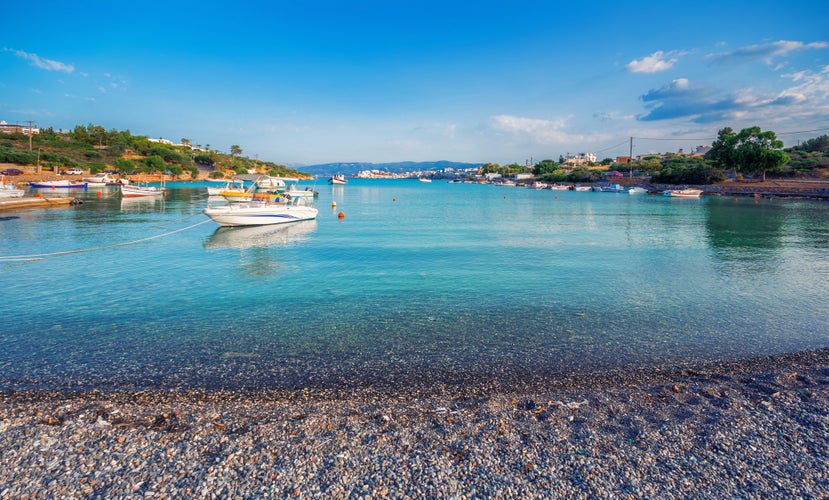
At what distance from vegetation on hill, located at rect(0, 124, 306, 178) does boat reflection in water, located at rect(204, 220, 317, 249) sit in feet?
271

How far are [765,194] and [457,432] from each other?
88.8m

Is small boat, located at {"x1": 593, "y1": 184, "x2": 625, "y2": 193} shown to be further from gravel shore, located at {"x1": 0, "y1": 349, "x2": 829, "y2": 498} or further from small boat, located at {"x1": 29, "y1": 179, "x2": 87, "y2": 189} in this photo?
gravel shore, located at {"x1": 0, "y1": 349, "x2": 829, "y2": 498}

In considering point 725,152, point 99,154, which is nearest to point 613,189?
point 725,152

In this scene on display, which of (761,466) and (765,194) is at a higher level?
(765,194)

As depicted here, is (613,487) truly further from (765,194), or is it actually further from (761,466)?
(765,194)

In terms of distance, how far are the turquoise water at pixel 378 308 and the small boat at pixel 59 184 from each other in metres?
Result: 47.0

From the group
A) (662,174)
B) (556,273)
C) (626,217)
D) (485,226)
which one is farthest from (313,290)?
(662,174)

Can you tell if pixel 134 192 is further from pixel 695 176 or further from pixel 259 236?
pixel 695 176

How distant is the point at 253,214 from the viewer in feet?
102

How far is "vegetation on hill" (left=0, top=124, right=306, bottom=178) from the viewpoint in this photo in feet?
309

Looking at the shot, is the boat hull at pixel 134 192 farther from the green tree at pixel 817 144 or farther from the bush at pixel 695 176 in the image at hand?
the green tree at pixel 817 144

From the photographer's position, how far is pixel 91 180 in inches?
3211

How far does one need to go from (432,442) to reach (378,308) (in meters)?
7.24

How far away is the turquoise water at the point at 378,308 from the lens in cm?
880
